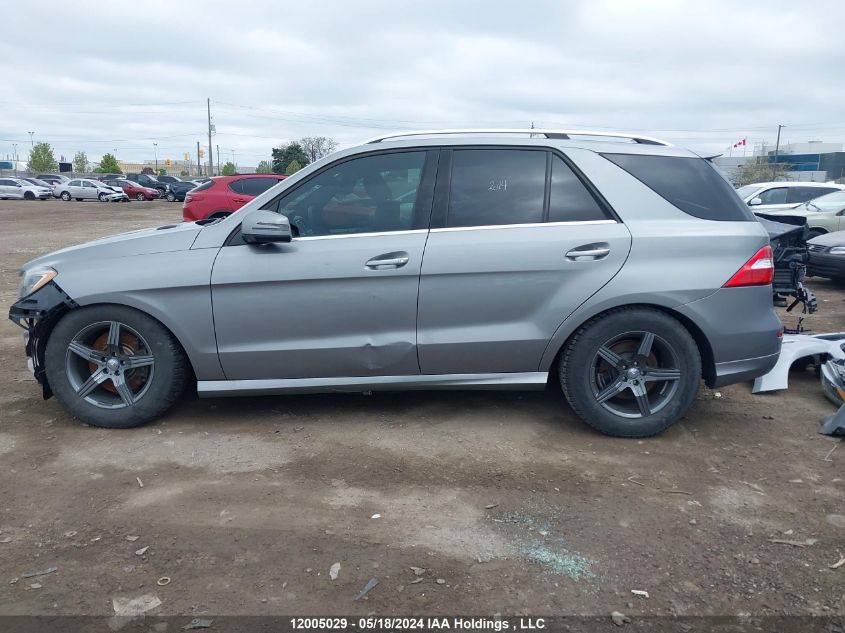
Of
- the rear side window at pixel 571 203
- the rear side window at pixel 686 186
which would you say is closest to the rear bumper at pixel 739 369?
the rear side window at pixel 686 186

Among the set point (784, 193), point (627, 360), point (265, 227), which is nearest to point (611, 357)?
point (627, 360)

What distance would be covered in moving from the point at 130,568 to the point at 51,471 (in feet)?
4.08

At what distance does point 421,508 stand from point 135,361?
6.81 ft

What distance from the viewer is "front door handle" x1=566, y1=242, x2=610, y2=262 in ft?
13.2

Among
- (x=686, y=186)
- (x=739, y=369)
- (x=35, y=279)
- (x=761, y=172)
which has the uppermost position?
(x=761, y=172)

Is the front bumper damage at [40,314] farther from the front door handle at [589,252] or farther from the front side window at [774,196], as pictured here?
the front side window at [774,196]

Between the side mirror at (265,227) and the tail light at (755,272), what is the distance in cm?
262

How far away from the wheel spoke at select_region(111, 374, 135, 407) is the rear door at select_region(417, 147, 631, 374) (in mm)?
1831

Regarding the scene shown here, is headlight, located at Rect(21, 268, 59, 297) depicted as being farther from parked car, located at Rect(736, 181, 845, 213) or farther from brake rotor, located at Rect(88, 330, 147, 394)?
parked car, located at Rect(736, 181, 845, 213)

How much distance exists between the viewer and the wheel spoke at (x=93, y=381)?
A: 4.25 m

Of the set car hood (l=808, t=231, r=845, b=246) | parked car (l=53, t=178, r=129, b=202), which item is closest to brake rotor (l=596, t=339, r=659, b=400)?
car hood (l=808, t=231, r=845, b=246)

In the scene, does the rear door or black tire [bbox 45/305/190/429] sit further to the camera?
black tire [bbox 45/305/190/429]

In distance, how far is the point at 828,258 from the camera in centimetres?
928

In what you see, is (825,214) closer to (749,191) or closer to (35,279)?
(749,191)
